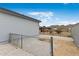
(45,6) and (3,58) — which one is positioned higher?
(45,6)

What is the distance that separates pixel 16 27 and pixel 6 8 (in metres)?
1.05

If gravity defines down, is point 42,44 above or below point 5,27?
below

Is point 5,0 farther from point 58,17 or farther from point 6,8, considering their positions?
point 58,17

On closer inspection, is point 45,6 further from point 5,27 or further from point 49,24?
point 5,27

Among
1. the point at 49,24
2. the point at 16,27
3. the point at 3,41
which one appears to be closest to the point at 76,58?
the point at 49,24

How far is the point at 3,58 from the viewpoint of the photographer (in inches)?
103

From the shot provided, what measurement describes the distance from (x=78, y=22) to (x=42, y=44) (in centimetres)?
144

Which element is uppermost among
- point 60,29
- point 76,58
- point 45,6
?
point 45,6

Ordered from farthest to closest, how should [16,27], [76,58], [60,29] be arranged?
[16,27] → [60,29] → [76,58]

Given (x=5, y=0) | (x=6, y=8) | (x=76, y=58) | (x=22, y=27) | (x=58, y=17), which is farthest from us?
(x=22, y=27)

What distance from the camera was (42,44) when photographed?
4.32 m

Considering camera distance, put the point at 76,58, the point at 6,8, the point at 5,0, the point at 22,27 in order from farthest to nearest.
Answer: the point at 22,27 < the point at 6,8 < the point at 5,0 < the point at 76,58

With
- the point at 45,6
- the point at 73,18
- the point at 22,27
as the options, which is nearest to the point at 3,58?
the point at 45,6

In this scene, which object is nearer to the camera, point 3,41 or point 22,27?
point 3,41
